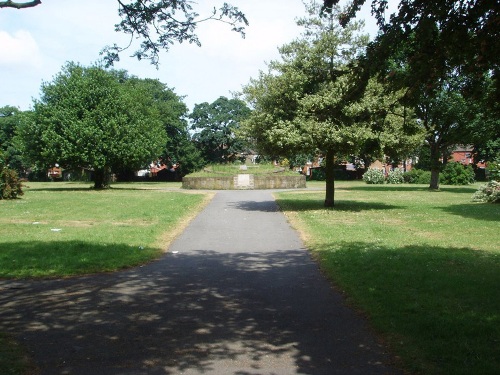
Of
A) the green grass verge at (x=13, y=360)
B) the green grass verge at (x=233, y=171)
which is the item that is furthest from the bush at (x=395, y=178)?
the green grass verge at (x=13, y=360)

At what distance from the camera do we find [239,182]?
39.0m

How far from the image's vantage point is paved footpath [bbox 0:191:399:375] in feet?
14.3

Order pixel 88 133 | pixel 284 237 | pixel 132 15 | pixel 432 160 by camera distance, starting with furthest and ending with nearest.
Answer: pixel 88 133, pixel 432 160, pixel 284 237, pixel 132 15

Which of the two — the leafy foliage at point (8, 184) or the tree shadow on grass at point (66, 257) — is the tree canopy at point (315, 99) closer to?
the tree shadow on grass at point (66, 257)

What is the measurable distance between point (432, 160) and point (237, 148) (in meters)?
59.4

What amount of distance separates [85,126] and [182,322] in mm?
29921

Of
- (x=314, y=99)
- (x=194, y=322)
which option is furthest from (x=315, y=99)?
(x=194, y=322)

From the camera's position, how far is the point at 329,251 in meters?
10.2

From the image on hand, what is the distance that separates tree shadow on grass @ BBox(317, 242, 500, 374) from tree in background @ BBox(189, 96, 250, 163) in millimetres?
66545

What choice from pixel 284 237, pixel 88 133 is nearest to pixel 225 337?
pixel 284 237

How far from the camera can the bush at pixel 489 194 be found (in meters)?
23.9

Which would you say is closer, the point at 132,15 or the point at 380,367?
the point at 380,367

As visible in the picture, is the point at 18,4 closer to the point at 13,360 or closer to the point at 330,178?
the point at 13,360

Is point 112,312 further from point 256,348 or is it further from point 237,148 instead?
point 237,148
